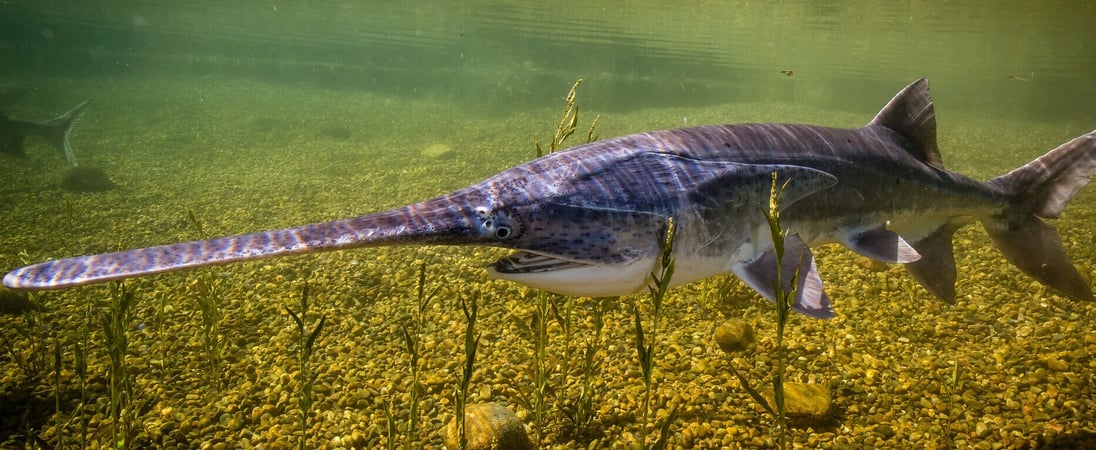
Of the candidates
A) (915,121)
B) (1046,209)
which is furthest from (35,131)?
(1046,209)

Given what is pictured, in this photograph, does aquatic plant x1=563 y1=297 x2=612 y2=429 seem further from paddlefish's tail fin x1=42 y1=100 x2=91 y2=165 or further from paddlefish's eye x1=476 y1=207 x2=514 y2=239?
paddlefish's tail fin x1=42 y1=100 x2=91 y2=165

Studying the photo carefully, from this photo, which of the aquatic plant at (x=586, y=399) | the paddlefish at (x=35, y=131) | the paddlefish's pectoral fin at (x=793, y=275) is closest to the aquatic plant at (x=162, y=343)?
the aquatic plant at (x=586, y=399)

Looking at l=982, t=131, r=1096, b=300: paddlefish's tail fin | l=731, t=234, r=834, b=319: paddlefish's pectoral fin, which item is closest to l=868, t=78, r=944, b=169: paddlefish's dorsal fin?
l=982, t=131, r=1096, b=300: paddlefish's tail fin

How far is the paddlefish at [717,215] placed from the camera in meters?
2.00

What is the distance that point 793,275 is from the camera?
268 cm

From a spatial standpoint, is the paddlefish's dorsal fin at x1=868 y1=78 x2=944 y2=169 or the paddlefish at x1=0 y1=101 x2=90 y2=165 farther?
the paddlefish at x1=0 y1=101 x2=90 y2=165

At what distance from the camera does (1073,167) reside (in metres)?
3.79

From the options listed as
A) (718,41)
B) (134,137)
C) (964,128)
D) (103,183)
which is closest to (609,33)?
(718,41)

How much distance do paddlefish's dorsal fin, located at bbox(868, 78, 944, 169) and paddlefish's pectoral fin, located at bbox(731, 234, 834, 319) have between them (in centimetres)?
182

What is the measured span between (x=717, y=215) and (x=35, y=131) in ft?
67.0

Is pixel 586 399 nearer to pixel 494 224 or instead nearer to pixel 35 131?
pixel 494 224

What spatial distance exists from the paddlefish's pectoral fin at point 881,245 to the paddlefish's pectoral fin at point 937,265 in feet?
2.42

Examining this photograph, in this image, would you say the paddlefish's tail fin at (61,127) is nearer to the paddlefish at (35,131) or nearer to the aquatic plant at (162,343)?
the paddlefish at (35,131)

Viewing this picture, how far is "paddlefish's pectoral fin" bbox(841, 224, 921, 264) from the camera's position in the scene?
3273 millimetres
